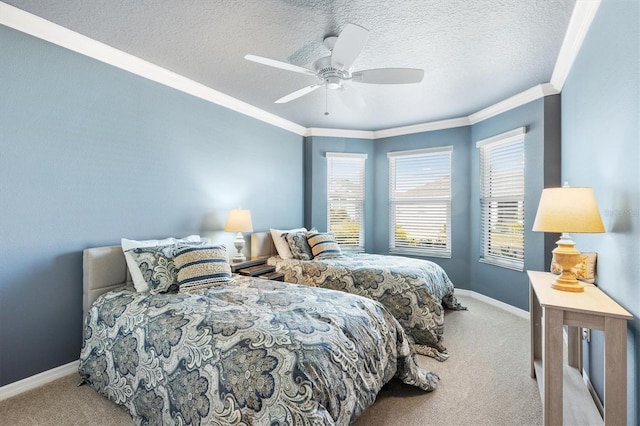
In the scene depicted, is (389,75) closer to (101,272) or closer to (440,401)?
(440,401)

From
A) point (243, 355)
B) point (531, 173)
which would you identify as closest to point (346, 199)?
point (531, 173)

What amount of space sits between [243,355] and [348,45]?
6.53 feet

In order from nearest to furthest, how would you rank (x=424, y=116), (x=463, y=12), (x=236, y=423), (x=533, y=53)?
1. (x=236, y=423)
2. (x=463, y=12)
3. (x=533, y=53)
4. (x=424, y=116)

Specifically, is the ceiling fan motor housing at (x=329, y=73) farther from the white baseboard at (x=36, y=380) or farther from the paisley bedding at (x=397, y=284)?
the white baseboard at (x=36, y=380)

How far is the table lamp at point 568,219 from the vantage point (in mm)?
1726

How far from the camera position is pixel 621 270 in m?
1.64

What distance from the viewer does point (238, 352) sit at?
149 centimetres

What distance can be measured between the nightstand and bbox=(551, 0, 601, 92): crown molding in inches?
134

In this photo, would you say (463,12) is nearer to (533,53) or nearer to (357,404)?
(533,53)

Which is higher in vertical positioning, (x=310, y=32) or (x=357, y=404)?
(x=310, y=32)

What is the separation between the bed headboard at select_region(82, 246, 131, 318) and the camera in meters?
2.41

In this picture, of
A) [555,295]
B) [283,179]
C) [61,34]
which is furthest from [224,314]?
[283,179]

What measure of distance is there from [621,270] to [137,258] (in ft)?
10.3

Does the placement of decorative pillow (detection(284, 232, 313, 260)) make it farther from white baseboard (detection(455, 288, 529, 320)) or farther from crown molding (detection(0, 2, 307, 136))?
white baseboard (detection(455, 288, 529, 320))
